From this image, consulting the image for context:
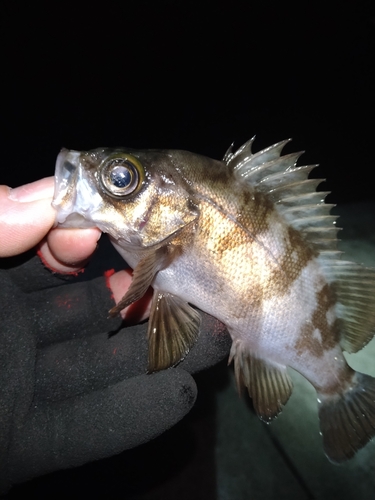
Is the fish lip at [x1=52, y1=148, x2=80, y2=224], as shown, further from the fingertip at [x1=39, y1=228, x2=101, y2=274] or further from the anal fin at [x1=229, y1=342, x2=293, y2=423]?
the anal fin at [x1=229, y1=342, x2=293, y2=423]

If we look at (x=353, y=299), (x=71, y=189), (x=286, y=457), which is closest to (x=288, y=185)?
(x=353, y=299)

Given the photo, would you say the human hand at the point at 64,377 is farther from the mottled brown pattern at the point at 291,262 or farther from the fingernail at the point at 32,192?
the mottled brown pattern at the point at 291,262

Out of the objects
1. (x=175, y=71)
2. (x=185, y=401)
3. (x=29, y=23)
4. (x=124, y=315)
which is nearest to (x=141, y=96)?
(x=175, y=71)

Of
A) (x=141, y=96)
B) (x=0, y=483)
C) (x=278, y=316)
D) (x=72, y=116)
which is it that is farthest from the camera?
(x=141, y=96)

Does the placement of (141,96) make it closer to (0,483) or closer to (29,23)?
(29,23)

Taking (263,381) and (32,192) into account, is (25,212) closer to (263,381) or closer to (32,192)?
(32,192)

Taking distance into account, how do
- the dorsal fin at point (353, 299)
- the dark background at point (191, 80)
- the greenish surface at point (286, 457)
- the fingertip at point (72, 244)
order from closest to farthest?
the fingertip at point (72, 244) → the dorsal fin at point (353, 299) → the greenish surface at point (286, 457) → the dark background at point (191, 80)

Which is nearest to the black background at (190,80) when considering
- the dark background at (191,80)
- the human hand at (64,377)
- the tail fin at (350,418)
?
the dark background at (191,80)

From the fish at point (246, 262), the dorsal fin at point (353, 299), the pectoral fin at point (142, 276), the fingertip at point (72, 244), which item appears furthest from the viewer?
the dorsal fin at point (353, 299)
